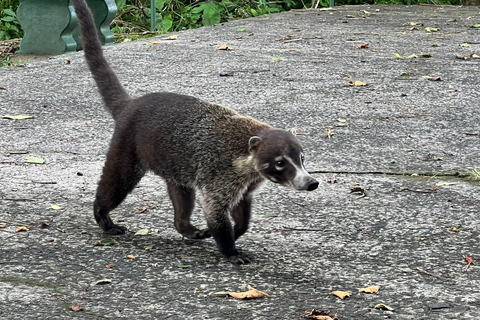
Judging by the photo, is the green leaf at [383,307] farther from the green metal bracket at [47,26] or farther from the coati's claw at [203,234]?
the green metal bracket at [47,26]

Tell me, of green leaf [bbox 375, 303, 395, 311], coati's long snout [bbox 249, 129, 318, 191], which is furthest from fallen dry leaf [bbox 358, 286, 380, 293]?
coati's long snout [bbox 249, 129, 318, 191]

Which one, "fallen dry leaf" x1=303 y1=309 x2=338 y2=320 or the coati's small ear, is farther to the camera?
the coati's small ear

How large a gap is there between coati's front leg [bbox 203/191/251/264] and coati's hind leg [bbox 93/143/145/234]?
43 cm

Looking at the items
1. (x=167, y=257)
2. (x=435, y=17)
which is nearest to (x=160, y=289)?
(x=167, y=257)

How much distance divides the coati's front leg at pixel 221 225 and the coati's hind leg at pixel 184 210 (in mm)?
204

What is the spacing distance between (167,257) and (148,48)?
5.46m

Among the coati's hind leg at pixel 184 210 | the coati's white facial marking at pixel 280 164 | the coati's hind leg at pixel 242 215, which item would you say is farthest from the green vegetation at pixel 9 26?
the coati's white facial marking at pixel 280 164

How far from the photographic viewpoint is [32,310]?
2.84 metres

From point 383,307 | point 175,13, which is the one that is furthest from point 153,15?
point 383,307

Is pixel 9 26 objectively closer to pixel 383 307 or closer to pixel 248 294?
pixel 248 294

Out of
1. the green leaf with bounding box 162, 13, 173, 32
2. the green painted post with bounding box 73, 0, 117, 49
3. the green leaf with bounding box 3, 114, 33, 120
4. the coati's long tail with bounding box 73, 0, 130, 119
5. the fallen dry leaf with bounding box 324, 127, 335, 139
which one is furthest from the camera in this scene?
the green leaf with bounding box 162, 13, 173, 32

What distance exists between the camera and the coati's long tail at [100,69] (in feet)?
13.1

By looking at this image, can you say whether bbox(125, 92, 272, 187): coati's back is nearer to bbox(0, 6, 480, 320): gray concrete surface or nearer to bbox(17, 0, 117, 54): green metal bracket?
bbox(0, 6, 480, 320): gray concrete surface

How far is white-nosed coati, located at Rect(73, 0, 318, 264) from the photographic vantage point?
11.2 ft
